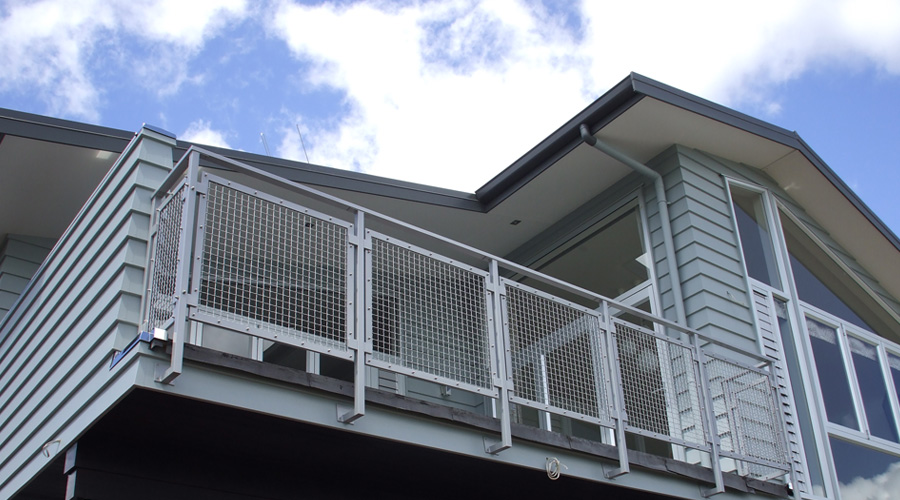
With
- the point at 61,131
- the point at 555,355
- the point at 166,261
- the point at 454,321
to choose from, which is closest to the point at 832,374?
the point at 555,355

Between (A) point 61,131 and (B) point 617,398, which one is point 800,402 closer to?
(B) point 617,398

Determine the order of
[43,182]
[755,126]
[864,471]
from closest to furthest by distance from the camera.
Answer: [43,182] → [864,471] → [755,126]

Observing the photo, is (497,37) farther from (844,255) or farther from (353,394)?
(353,394)

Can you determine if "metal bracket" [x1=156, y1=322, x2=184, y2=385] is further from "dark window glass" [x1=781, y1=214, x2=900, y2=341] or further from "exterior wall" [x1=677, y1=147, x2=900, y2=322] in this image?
"dark window glass" [x1=781, y1=214, x2=900, y2=341]

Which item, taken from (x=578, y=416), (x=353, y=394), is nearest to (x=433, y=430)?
(x=353, y=394)

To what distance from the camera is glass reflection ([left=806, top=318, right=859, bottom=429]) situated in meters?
8.13

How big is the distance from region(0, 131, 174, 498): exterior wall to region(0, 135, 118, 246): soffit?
63.4 inches

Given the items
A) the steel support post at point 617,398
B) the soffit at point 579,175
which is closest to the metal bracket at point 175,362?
the steel support post at point 617,398

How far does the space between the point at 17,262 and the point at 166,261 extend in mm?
4717

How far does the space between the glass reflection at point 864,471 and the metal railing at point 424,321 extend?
145 cm

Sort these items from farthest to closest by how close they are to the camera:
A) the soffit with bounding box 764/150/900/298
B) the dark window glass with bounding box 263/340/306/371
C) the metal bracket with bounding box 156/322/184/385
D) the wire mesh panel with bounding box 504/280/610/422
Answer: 1. the soffit with bounding box 764/150/900/298
2. the dark window glass with bounding box 263/340/306/371
3. the wire mesh panel with bounding box 504/280/610/422
4. the metal bracket with bounding box 156/322/184/385

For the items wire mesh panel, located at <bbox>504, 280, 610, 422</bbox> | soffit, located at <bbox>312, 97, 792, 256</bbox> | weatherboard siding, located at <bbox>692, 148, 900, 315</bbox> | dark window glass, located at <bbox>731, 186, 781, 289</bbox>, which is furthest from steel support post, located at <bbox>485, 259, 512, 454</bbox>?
dark window glass, located at <bbox>731, 186, 781, 289</bbox>

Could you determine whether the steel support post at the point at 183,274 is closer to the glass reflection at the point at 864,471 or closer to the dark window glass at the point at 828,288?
the glass reflection at the point at 864,471

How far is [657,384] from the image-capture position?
20.1 ft
